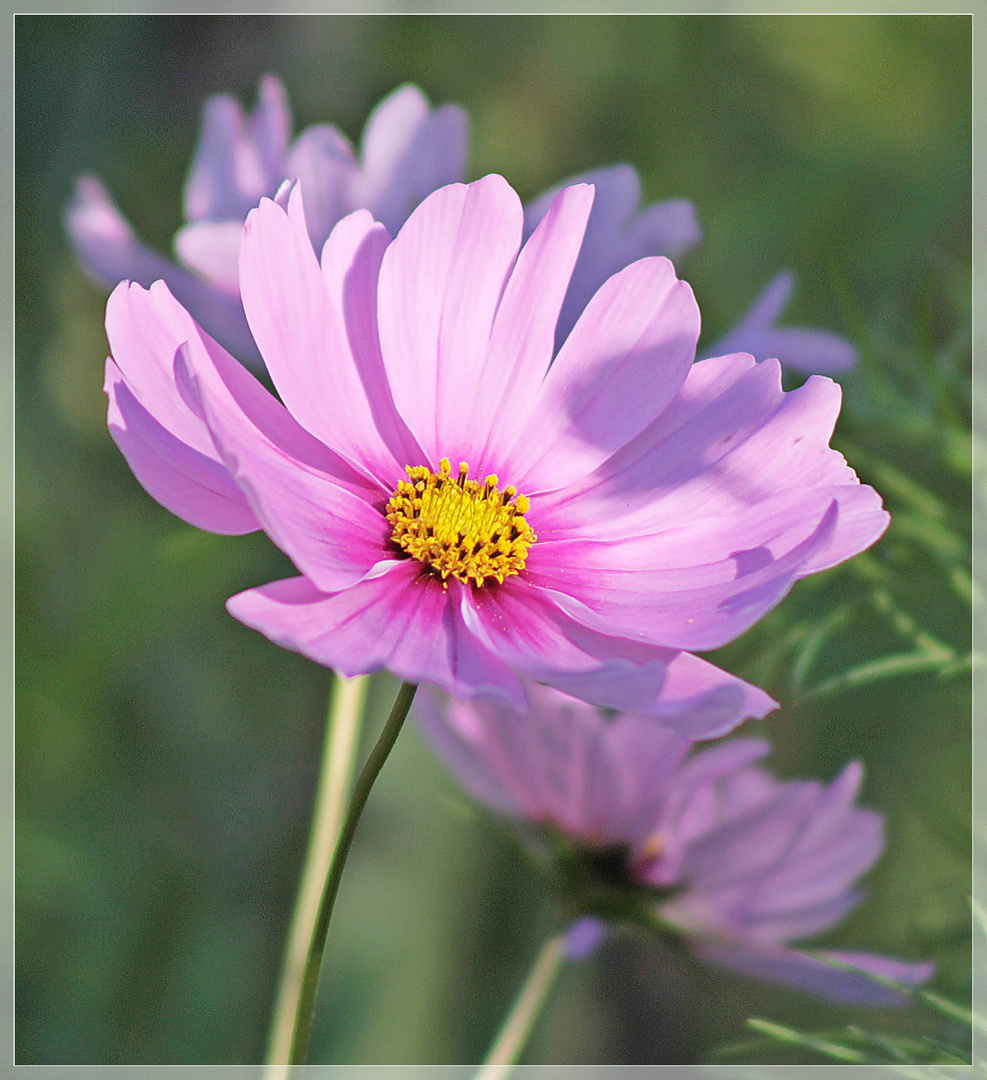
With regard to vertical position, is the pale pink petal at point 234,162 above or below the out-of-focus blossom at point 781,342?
above

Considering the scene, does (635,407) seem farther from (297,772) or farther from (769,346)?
(297,772)

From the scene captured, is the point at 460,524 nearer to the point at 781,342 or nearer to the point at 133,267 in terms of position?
the point at 781,342

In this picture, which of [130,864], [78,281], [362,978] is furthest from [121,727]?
[78,281]

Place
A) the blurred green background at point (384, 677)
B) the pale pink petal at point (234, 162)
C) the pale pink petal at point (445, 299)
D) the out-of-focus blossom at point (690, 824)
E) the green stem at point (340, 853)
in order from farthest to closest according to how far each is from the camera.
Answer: the blurred green background at point (384, 677) → the pale pink petal at point (234, 162) → the out-of-focus blossom at point (690, 824) → the pale pink petal at point (445, 299) → the green stem at point (340, 853)

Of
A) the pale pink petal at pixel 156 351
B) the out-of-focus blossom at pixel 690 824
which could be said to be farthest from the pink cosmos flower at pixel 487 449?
the out-of-focus blossom at pixel 690 824

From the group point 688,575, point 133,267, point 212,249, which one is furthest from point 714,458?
point 133,267

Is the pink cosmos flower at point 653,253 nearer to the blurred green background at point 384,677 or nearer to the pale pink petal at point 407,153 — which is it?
the pale pink petal at point 407,153

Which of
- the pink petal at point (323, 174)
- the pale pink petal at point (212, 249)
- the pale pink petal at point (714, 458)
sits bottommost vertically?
the pale pink petal at point (714, 458)

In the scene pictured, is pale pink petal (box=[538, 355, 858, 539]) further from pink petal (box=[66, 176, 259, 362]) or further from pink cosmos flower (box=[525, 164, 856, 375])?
pink petal (box=[66, 176, 259, 362])
